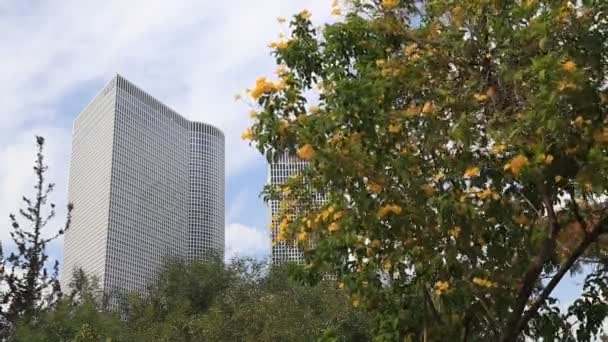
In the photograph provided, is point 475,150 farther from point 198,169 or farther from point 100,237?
point 198,169

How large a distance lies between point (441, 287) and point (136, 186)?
28.9 m

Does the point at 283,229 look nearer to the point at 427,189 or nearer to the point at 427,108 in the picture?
the point at 427,189

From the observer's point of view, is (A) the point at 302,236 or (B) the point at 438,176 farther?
(A) the point at 302,236

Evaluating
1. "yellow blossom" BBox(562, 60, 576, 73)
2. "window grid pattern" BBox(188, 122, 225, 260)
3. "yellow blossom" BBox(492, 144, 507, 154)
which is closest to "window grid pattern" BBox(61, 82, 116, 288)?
"window grid pattern" BBox(188, 122, 225, 260)

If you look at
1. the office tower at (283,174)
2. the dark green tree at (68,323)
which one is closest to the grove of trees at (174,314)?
the dark green tree at (68,323)

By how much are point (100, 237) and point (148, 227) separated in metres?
2.43

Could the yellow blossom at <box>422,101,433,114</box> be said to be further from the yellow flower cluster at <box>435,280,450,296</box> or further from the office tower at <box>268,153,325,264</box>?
the yellow flower cluster at <box>435,280,450,296</box>

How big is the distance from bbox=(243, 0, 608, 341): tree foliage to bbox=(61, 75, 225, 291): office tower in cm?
1887

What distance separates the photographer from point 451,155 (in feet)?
11.7

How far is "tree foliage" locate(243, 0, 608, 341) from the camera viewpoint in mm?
3178

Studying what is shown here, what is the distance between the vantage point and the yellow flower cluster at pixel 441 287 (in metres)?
3.32

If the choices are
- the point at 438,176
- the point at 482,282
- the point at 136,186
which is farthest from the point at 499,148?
the point at 136,186

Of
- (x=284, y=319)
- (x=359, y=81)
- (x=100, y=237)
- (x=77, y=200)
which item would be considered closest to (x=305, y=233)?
(x=359, y=81)

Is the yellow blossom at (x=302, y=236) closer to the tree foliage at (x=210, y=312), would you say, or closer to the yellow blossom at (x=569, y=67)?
the yellow blossom at (x=569, y=67)
